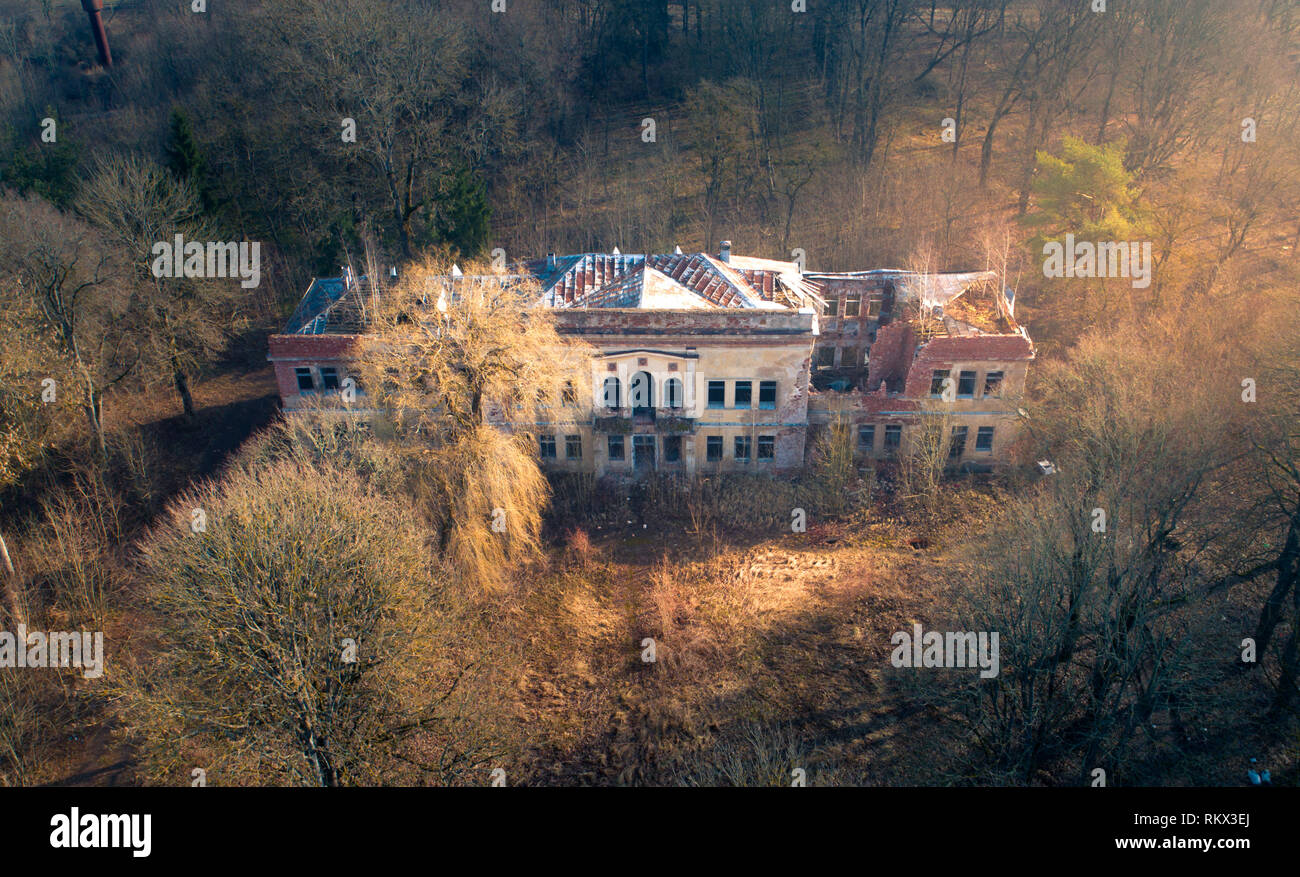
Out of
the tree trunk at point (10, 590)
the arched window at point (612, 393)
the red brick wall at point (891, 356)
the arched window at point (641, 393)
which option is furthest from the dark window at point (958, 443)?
the tree trunk at point (10, 590)

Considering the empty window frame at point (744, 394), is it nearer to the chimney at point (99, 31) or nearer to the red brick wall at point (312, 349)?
the red brick wall at point (312, 349)

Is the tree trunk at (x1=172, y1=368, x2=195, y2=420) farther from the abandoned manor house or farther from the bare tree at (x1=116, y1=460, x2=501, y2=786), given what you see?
the bare tree at (x1=116, y1=460, x2=501, y2=786)

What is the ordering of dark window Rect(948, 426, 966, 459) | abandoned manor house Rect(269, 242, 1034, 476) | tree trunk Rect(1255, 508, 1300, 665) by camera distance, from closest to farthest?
tree trunk Rect(1255, 508, 1300, 665)
abandoned manor house Rect(269, 242, 1034, 476)
dark window Rect(948, 426, 966, 459)

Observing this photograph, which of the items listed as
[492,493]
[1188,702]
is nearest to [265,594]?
[492,493]

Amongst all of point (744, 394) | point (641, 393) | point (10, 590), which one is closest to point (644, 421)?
point (641, 393)

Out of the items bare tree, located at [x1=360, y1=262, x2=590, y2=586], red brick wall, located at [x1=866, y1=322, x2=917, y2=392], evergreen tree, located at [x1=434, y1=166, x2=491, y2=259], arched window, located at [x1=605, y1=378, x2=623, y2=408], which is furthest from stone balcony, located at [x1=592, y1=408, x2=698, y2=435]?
evergreen tree, located at [x1=434, y1=166, x2=491, y2=259]

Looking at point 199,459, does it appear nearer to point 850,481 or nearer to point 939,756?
point 850,481
